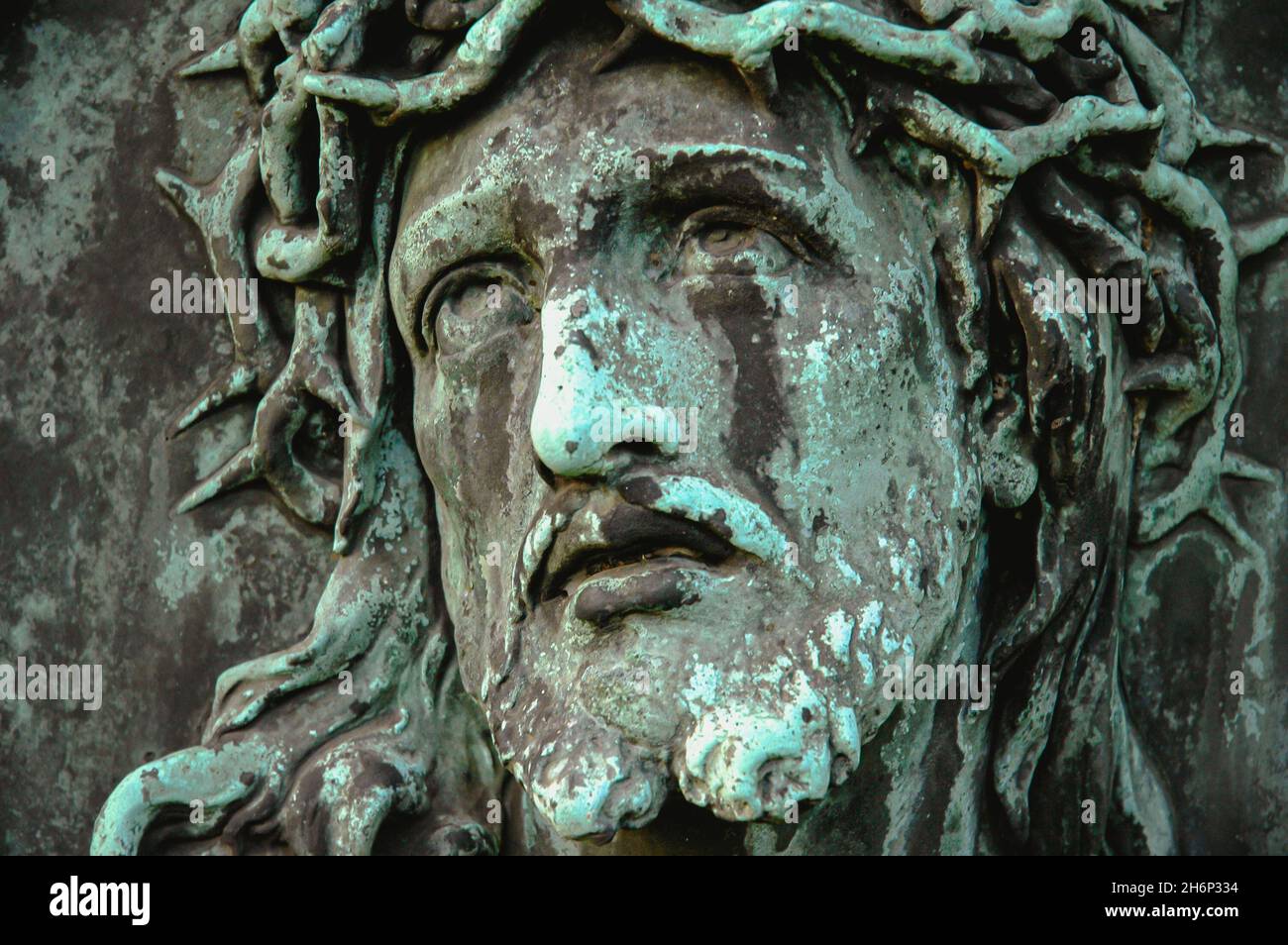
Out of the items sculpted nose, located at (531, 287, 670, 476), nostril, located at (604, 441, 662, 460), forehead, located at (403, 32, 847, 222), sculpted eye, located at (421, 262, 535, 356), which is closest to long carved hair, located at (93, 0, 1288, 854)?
→ forehead, located at (403, 32, 847, 222)

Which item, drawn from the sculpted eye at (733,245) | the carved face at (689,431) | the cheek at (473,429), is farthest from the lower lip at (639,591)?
the sculpted eye at (733,245)

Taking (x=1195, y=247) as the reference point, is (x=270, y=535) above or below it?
below

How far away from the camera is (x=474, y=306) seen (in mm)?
2350

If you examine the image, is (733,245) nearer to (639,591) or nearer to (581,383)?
(581,383)

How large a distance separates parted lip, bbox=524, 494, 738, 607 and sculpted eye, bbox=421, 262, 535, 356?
0.91 ft

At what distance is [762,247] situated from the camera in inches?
88.0

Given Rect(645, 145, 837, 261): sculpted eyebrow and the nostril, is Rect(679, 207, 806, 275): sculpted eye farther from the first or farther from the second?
the nostril

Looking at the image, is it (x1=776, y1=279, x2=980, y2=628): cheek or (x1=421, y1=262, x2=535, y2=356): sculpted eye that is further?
(x1=421, y1=262, x2=535, y2=356): sculpted eye

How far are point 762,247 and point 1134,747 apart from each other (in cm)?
85

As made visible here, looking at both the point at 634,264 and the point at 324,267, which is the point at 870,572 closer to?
the point at 634,264

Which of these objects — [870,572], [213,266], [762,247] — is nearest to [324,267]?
[213,266]

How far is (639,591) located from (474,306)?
44cm

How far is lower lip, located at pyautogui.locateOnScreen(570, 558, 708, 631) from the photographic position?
213 cm
